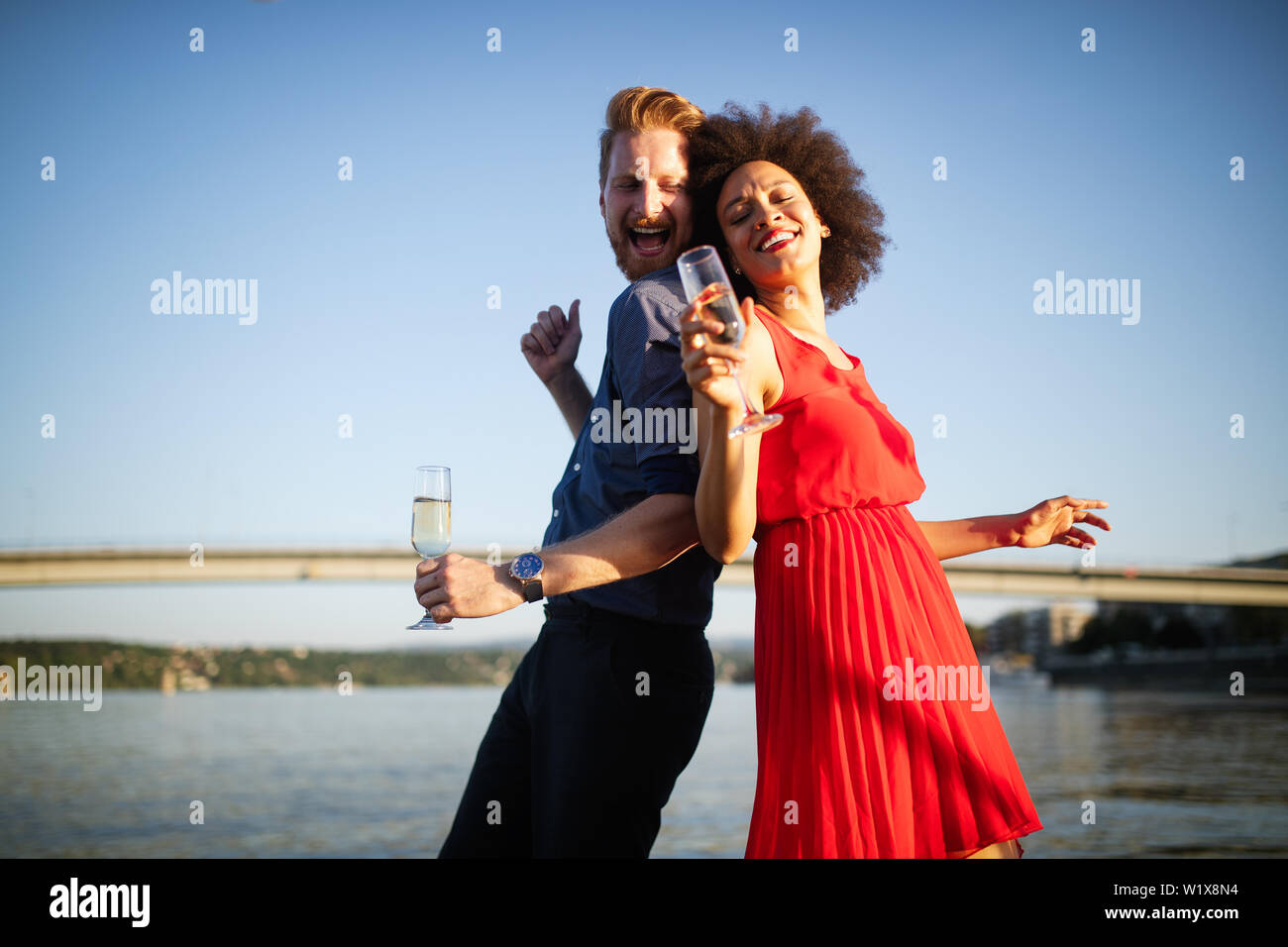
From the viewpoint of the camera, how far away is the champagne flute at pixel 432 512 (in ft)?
7.88

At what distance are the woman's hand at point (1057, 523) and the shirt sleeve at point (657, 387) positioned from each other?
3.46ft

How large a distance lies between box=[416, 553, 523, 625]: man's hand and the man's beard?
102cm

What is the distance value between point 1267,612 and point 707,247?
255 ft

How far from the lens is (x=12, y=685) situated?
57531mm

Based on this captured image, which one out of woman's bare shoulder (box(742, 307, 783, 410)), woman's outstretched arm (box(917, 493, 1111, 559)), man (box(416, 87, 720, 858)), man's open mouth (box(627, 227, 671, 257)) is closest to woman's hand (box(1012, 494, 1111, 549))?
woman's outstretched arm (box(917, 493, 1111, 559))

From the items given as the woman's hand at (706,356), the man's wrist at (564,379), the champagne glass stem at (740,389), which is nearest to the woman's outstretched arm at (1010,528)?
the champagne glass stem at (740,389)

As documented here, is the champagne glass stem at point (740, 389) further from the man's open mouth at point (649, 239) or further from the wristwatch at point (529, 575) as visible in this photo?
the man's open mouth at point (649, 239)

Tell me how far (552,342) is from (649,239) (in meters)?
0.68

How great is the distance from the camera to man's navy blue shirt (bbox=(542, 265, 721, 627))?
230 centimetres

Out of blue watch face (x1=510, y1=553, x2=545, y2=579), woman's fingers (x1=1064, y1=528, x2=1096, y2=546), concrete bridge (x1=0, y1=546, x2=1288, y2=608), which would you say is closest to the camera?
blue watch face (x1=510, y1=553, x2=545, y2=579)

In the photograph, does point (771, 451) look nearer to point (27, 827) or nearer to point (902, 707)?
point (902, 707)

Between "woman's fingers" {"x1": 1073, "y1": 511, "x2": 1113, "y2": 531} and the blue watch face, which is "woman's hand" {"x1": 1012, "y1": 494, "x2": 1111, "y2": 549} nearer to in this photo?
"woman's fingers" {"x1": 1073, "y1": 511, "x2": 1113, "y2": 531}

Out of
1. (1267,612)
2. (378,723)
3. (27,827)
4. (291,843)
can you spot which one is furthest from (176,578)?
(1267,612)
